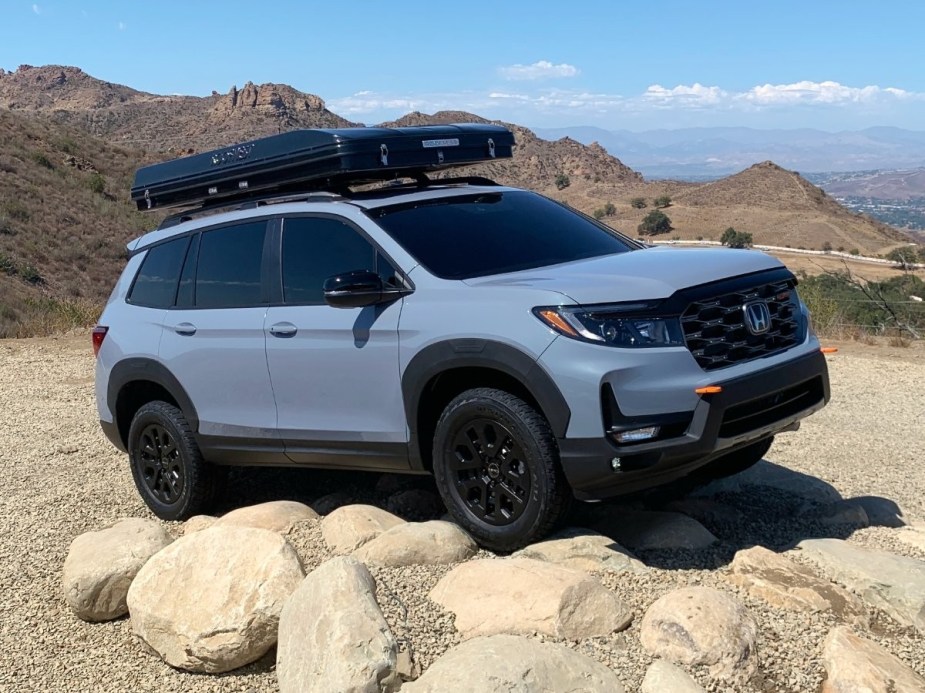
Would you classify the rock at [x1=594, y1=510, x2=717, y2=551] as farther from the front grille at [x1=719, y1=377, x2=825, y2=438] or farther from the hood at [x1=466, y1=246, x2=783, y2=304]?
the hood at [x1=466, y1=246, x2=783, y2=304]

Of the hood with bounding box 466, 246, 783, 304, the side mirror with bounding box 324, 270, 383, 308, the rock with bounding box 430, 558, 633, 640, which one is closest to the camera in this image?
the rock with bounding box 430, 558, 633, 640

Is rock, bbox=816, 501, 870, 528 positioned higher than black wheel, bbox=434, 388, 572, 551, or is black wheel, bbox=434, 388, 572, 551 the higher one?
black wheel, bbox=434, 388, 572, 551

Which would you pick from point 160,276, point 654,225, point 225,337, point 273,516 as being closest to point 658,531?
point 273,516

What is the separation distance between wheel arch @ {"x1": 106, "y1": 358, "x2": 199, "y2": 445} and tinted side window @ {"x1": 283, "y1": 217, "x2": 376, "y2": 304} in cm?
111

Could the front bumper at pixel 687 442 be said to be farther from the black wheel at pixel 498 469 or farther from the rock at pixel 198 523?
the rock at pixel 198 523

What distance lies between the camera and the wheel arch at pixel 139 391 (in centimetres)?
635

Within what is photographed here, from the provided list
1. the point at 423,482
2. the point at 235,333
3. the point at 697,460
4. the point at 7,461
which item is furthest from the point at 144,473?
the point at 697,460

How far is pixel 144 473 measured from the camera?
674 centimetres

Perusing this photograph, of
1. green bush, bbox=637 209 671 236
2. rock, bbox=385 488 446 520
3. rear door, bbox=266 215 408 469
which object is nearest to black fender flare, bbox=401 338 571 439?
rear door, bbox=266 215 408 469

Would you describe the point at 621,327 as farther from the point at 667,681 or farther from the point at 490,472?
the point at 667,681

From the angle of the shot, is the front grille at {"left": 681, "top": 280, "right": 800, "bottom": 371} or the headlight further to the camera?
the front grille at {"left": 681, "top": 280, "right": 800, "bottom": 371}

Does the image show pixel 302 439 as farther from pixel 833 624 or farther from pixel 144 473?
pixel 833 624

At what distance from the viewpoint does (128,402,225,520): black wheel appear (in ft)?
20.9

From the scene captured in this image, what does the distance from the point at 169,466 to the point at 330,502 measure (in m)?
1.09
